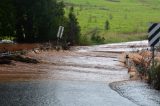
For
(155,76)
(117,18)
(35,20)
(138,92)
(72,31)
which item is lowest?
(138,92)

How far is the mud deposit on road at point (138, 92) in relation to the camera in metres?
15.4

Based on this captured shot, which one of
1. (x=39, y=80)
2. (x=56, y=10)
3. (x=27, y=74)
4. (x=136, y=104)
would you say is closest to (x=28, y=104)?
(x=136, y=104)

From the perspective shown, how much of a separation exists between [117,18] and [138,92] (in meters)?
110

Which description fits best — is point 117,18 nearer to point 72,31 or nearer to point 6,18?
point 72,31

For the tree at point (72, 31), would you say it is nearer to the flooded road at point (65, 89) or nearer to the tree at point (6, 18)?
the tree at point (6, 18)

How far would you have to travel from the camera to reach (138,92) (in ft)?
56.6

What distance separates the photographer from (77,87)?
1836 cm

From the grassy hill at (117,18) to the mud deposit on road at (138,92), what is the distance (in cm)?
5344

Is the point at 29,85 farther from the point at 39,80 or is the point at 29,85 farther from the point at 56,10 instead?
the point at 56,10

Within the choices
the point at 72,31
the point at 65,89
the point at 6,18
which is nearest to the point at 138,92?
the point at 65,89

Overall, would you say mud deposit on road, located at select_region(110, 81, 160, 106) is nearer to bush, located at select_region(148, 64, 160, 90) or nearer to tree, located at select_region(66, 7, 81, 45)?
bush, located at select_region(148, 64, 160, 90)

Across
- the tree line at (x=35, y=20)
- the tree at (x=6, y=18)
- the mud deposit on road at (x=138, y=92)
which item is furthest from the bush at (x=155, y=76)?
the tree line at (x=35, y=20)

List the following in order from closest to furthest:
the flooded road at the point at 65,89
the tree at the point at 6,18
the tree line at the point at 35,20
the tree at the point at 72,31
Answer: the flooded road at the point at 65,89 < the tree at the point at 6,18 < the tree line at the point at 35,20 < the tree at the point at 72,31

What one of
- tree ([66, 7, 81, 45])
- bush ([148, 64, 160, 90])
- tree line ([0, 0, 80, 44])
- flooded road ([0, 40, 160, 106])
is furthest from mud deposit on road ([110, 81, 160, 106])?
tree ([66, 7, 81, 45])
